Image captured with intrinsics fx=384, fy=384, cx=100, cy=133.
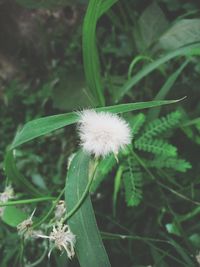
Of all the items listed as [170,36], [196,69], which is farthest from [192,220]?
[170,36]

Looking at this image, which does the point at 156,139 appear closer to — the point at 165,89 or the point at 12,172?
the point at 165,89

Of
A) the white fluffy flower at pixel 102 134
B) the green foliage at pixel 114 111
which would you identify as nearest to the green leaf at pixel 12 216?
the green foliage at pixel 114 111

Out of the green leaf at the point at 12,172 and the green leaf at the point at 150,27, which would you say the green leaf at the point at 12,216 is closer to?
the green leaf at the point at 12,172

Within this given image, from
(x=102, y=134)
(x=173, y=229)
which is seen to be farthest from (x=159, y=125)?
(x=102, y=134)

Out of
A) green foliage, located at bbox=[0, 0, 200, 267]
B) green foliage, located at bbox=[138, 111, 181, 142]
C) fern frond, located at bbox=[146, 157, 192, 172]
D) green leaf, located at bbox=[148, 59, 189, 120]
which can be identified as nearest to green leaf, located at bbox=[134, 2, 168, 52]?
green foliage, located at bbox=[0, 0, 200, 267]

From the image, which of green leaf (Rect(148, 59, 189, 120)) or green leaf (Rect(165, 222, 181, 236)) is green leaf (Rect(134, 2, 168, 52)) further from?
green leaf (Rect(165, 222, 181, 236))

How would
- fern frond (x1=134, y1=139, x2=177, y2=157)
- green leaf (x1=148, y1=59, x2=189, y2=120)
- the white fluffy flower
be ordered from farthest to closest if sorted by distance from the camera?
1. green leaf (x1=148, y1=59, x2=189, y2=120)
2. fern frond (x1=134, y1=139, x2=177, y2=157)
3. the white fluffy flower
